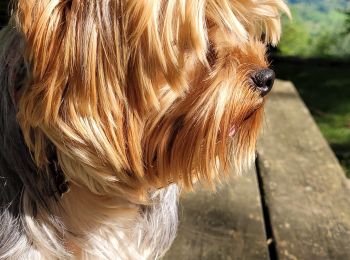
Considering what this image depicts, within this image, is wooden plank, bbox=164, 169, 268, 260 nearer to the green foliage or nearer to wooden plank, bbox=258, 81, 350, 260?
wooden plank, bbox=258, 81, 350, 260

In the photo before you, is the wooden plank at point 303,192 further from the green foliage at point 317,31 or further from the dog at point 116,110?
the green foliage at point 317,31

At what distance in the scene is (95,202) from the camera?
5.00 ft

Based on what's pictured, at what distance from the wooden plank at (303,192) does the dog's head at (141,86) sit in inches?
13.1

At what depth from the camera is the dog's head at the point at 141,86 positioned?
123 cm

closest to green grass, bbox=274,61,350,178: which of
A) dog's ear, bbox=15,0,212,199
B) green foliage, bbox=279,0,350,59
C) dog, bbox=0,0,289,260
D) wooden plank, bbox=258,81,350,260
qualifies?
green foliage, bbox=279,0,350,59

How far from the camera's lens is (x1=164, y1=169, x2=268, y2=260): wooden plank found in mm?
1682

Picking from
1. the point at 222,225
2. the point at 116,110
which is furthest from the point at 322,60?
the point at 116,110

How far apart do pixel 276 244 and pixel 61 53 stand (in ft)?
2.65

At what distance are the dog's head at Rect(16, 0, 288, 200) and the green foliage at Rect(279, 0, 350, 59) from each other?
389cm

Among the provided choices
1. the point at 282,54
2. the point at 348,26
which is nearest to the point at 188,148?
the point at 348,26

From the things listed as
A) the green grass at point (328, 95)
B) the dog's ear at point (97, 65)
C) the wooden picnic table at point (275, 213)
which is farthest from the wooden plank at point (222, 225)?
the green grass at point (328, 95)

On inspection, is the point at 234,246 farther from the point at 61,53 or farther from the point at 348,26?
the point at 348,26

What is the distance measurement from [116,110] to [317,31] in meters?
5.40

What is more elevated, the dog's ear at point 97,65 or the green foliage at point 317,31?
the dog's ear at point 97,65
